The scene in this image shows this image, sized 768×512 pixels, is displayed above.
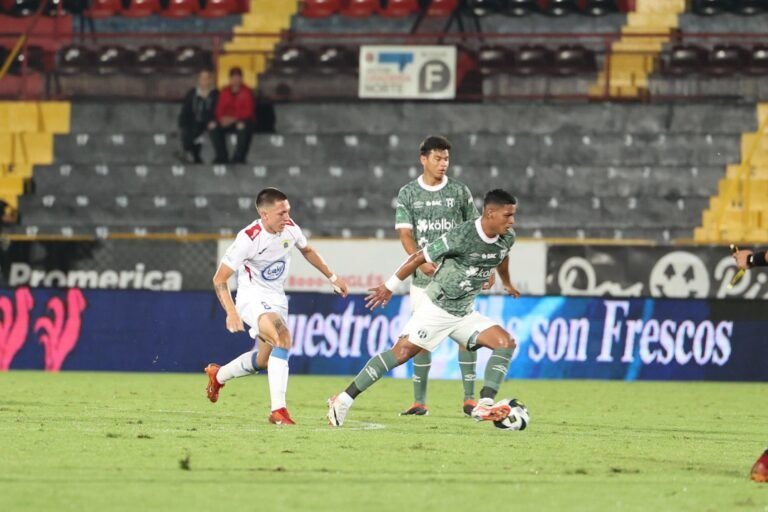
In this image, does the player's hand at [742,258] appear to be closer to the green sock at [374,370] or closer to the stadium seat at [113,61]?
the green sock at [374,370]

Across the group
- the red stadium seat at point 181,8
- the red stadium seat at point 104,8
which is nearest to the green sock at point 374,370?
the red stadium seat at point 181,8

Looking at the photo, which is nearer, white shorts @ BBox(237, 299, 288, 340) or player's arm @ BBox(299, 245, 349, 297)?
white shorts @ BBox(237, 299, 288, 340)

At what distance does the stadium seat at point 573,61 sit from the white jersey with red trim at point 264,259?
1447 cm

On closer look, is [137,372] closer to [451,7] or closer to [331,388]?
[331,388]

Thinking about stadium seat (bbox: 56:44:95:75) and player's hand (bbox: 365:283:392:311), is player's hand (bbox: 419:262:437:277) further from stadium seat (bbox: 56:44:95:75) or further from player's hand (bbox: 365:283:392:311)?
stadium seat (bbox: 56:44:95:75)

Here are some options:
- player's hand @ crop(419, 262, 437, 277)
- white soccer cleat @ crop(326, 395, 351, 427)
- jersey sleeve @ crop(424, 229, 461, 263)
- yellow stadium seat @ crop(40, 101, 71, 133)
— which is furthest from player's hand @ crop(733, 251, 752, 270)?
yellow stadium seat @ crop(40, 101, 71, 133)

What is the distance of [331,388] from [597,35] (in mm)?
10675

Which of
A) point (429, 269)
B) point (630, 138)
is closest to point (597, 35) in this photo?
point (630, 138)

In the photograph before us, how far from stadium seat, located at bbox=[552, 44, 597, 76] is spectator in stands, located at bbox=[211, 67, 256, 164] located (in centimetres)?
504

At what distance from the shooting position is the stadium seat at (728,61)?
83.1ft

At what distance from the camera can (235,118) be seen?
996 inches

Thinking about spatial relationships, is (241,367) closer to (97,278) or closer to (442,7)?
(97,278)

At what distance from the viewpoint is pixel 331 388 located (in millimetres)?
16953

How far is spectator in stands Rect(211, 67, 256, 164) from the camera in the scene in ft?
82.7
